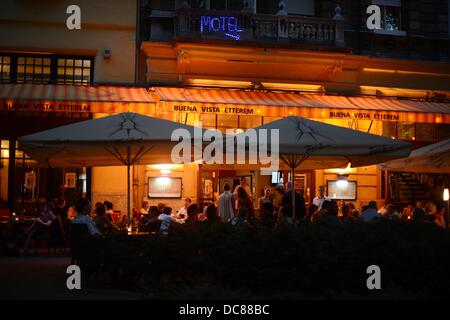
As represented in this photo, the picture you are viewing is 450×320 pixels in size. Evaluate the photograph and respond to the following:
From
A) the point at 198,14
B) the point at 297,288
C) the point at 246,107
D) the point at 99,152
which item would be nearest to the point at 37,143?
the point at 99,152

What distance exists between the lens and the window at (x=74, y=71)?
19.2 m

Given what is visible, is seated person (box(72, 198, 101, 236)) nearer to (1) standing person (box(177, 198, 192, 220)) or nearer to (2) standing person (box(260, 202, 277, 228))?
(2) standing person (box(260, 202, 277, 228))

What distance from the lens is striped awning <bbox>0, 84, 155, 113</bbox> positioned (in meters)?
16.3

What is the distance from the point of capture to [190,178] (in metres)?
19.3

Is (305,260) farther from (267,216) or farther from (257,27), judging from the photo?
(257,27)

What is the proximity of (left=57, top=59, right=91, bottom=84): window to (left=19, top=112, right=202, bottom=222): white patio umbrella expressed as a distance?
261 inches

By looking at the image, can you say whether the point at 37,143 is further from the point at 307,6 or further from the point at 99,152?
the point at 307,6

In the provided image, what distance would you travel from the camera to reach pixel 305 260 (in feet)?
29.6

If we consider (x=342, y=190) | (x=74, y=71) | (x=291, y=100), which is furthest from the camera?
(x=342, y=190)

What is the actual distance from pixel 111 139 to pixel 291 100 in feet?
27.2

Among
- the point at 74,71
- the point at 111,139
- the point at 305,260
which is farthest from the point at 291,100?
the point at 305,260

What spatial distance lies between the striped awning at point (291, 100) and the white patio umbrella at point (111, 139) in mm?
4529

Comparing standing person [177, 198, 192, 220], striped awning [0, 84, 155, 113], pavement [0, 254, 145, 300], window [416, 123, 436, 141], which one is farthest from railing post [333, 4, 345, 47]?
pavement [0, 254, 145, 300]

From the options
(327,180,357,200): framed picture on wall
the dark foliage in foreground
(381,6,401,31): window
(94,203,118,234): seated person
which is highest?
(381,6,401,31): window
